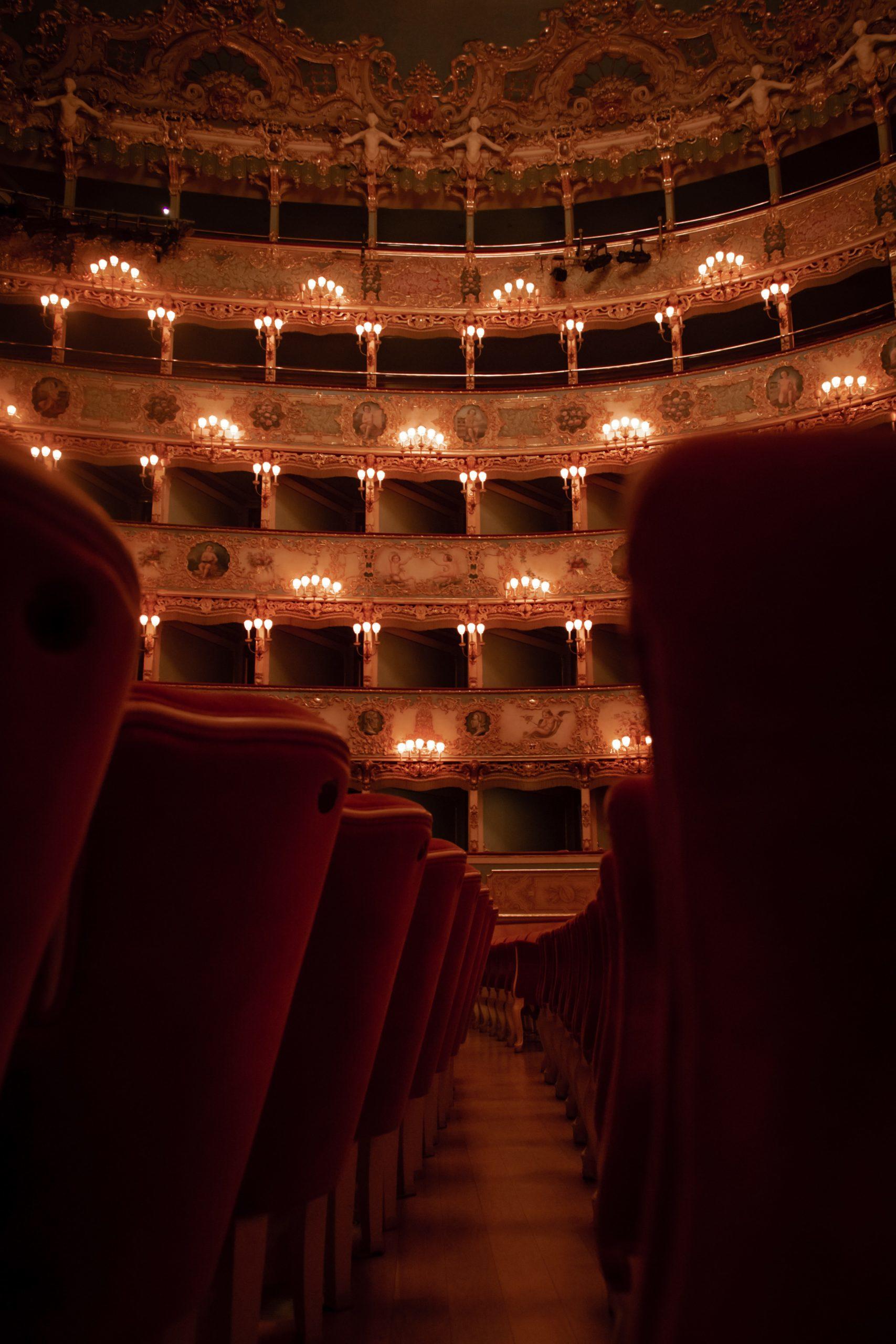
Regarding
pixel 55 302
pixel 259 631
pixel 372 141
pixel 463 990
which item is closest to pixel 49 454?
pixel 55 302

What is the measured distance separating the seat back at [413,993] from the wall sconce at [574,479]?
14.9 m

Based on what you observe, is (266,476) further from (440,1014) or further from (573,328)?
(440,1014)

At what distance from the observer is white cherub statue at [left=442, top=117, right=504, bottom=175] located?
18.6 metres

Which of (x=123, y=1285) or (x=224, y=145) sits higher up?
(x=224, y=145)

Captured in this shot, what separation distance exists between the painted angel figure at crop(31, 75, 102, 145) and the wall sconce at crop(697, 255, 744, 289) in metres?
9.69

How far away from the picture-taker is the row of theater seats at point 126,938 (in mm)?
600

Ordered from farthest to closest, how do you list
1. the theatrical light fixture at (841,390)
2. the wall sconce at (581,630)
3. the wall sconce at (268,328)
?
the wall sconce at (268,328) → the wall sconce at (581,630) → the theatrical light fixture at (841,390)

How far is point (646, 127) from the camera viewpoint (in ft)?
60.6

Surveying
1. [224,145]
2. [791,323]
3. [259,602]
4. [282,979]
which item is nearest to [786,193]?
[791,323]

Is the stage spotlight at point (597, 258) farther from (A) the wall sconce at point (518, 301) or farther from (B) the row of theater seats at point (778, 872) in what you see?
(B) the row of theater seats at point (778, 872)

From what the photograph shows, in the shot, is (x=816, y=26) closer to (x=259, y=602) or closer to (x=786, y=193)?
(x=786, y=193)

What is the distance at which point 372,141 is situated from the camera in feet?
61.0

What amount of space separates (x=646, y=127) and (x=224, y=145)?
6807 millimetres

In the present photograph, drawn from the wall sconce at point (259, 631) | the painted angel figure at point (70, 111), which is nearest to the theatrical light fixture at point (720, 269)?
Result: the wall sconce at point (259, 631)
